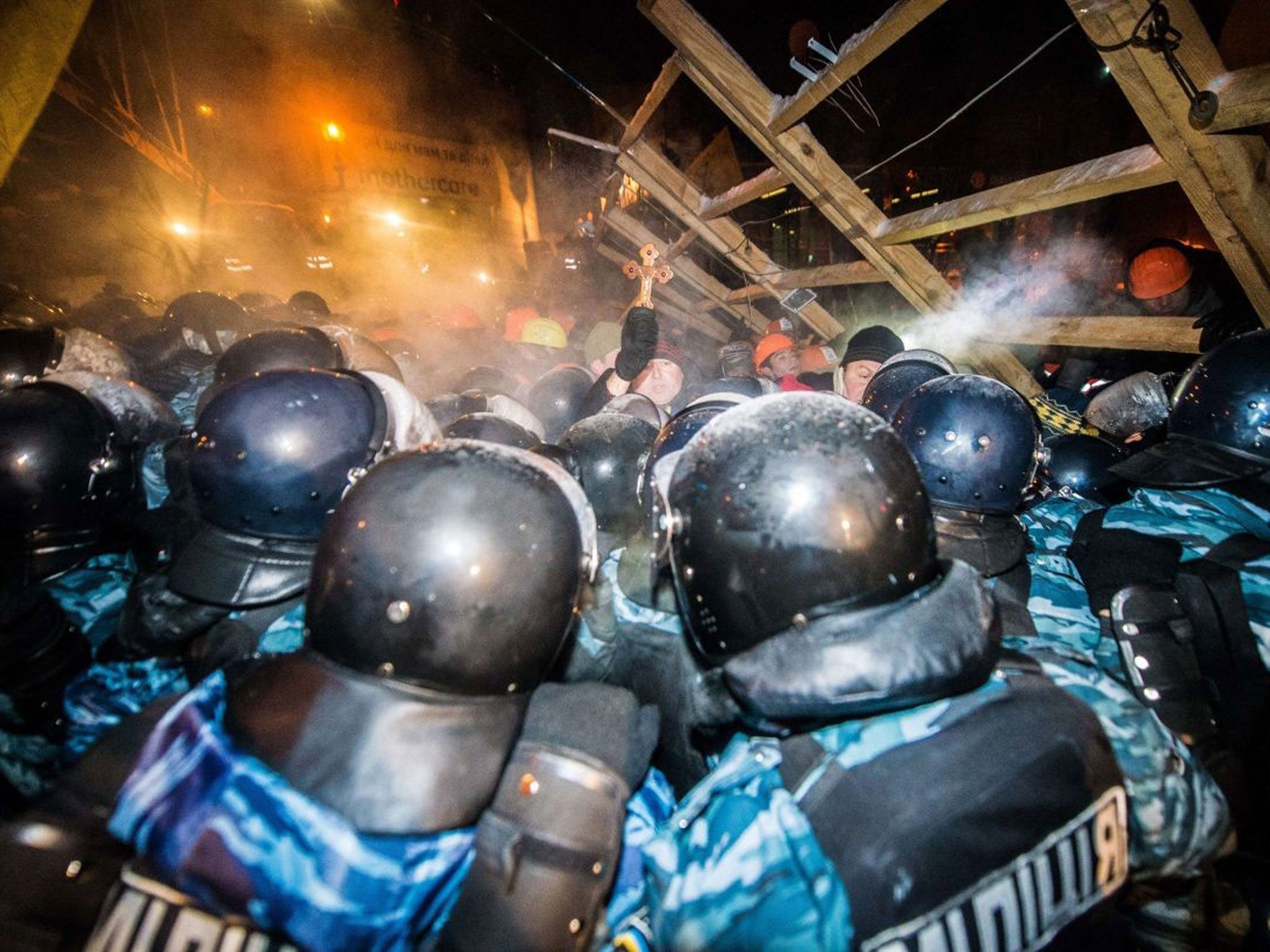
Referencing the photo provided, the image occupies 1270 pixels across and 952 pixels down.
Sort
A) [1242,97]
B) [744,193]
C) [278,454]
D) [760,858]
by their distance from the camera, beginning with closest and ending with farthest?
[760,858]
[278,454]
[1242,97]
[744,193]

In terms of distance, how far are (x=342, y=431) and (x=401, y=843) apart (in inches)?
68.5

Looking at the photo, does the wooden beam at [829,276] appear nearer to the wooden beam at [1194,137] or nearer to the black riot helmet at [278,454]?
the wooden beam at [1194,137]

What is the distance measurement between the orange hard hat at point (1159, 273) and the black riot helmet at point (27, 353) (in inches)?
433

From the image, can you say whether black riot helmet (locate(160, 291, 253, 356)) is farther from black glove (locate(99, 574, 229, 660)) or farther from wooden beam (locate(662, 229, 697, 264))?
wooden beam (locate(662, 229, 697, 264))

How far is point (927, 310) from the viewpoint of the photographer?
5211 mm

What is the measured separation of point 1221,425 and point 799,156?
142 inches

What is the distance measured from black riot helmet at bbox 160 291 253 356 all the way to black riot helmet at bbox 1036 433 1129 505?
8912 mm

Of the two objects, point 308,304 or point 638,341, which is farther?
point 308,304

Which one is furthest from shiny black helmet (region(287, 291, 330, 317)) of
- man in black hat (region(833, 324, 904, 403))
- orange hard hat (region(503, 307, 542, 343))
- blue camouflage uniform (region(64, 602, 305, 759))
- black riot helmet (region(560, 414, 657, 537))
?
man in black hat (region(833, 324, 904, 403))

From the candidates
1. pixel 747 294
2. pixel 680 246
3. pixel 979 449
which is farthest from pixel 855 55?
pixel 747 294

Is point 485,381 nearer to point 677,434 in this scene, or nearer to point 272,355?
point 272,355

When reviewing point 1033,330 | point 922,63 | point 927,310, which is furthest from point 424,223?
point 1033,330

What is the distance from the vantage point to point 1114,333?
159 inches

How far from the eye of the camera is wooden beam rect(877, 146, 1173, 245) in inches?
117
